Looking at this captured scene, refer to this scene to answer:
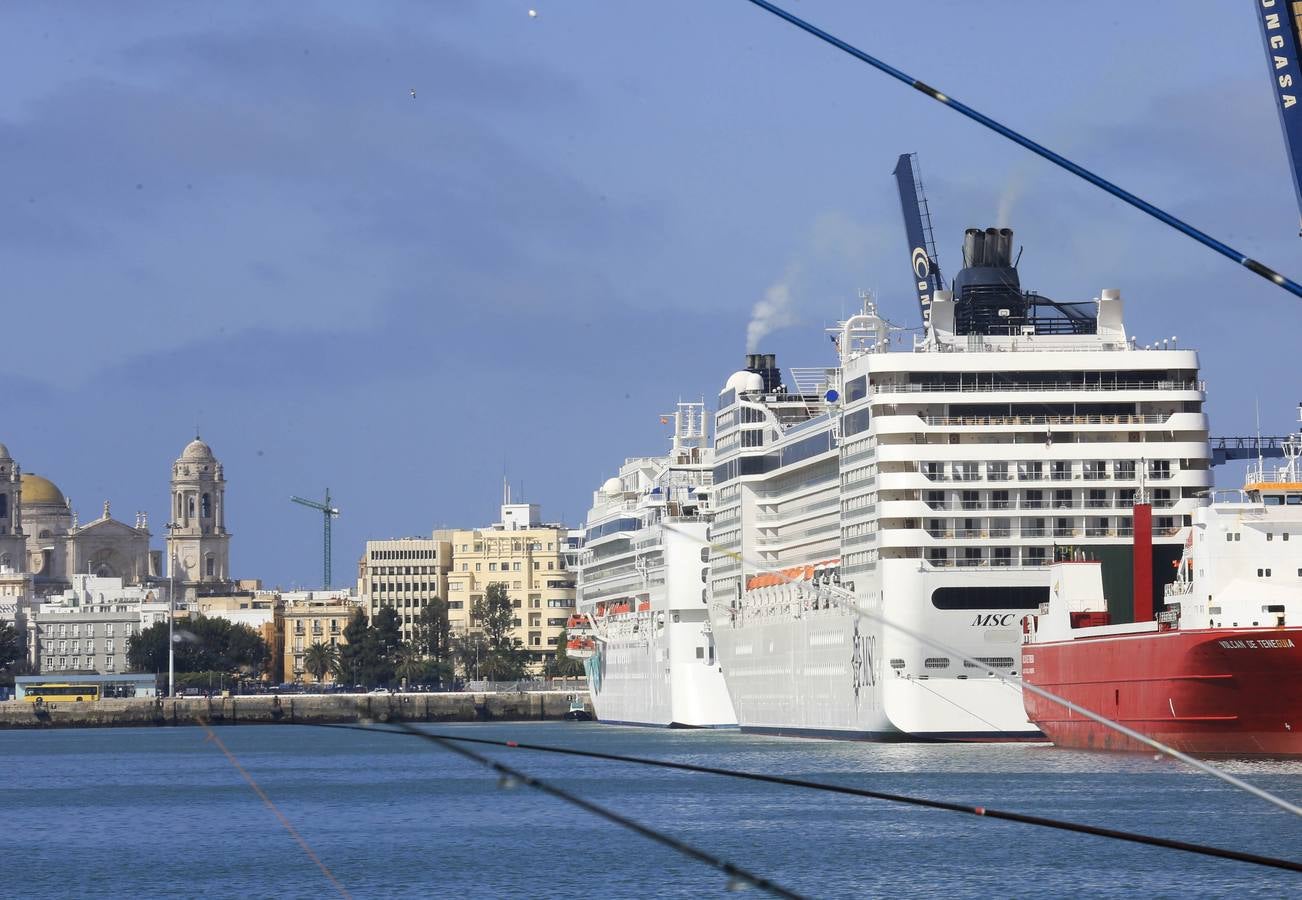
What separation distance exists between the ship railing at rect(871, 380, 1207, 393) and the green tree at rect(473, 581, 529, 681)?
396ft

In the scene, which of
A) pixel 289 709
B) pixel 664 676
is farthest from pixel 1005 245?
pixel 289 709

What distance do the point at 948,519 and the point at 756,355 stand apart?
1024 inches

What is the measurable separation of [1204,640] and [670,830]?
46.4 feet

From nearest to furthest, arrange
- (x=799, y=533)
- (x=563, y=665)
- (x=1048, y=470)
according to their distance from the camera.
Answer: (x=1048, y=470) < (x=799, y=533) < (x=563, y=665)

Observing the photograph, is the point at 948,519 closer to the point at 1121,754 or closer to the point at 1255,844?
the point at 1121,754

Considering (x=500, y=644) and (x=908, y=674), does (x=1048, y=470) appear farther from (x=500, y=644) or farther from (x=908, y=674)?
(x=500, y=644)

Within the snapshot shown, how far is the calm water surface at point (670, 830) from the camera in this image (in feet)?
123

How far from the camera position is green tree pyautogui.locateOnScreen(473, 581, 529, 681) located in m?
186

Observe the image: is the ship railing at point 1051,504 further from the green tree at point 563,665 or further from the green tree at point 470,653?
the green tree at point 470,653

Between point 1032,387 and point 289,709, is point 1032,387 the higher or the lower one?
the higher one

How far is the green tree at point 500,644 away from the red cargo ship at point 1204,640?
409 ft

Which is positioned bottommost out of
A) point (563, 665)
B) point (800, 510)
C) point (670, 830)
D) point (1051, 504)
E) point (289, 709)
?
point (670, 830)

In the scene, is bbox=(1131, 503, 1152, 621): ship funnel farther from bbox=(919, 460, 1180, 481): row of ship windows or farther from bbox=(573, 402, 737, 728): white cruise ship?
bbox=(573, 402, 737, 728): white cruise ship

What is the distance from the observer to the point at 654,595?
99812mm
